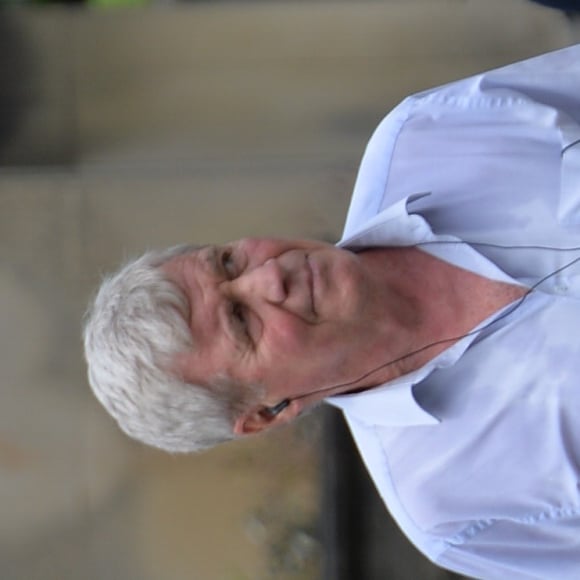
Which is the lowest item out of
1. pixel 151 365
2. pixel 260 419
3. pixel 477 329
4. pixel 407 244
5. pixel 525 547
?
pixel 525 547

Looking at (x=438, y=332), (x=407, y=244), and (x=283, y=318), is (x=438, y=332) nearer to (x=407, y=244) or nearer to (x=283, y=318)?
(x=407, y=244)

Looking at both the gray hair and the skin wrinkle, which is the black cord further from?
the gray hair

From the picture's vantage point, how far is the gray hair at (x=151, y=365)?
166 centimetres

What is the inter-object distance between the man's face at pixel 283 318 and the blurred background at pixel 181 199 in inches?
55.1

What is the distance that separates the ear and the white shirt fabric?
13 centimetres

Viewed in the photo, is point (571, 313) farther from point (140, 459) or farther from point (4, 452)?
point (4, 452)

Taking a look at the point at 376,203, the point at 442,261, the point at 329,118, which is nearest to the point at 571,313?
the point at 442,261

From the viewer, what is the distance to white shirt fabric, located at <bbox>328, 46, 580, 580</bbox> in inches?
62.8

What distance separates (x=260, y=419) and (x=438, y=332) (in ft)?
1.38

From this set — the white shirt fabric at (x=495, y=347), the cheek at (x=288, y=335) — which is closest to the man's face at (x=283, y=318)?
the cheek at (x=288, y=335)

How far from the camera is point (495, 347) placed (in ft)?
5.39

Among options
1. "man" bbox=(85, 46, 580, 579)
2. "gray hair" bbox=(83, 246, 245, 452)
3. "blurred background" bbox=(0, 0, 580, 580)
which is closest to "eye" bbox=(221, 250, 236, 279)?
"man" bbox=(85, 46, 580, 579)

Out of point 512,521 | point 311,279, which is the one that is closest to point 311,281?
point 311,279

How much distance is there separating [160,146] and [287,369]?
1.78m
